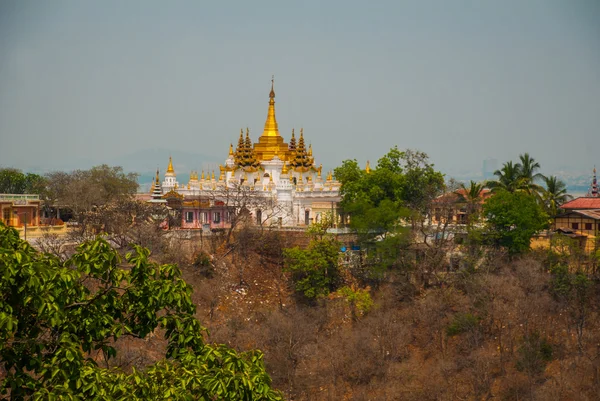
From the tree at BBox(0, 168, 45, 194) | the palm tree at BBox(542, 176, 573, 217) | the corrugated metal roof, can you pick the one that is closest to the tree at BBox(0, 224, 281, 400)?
the palm tree at BBox(542, 176, 573, 217)

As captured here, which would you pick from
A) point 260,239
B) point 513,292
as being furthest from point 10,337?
point 260,239

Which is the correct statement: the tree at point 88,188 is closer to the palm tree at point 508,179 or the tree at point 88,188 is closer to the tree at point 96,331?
the palm tree at point 508,179

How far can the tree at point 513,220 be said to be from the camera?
144 ft

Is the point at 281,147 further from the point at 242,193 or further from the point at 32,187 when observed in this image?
the point at 32,187

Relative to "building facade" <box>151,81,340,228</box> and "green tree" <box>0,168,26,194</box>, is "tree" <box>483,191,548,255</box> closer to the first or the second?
"building facade" <box>151,81,340,228</box>

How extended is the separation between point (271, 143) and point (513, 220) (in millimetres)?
18169

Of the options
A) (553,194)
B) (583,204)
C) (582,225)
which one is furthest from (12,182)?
(582,225)

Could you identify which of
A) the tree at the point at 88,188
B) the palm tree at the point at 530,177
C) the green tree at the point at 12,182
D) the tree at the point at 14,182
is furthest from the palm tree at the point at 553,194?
the green tree at the point at 12,182

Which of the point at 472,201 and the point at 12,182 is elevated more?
the point at 12,182

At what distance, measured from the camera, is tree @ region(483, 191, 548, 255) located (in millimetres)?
43969

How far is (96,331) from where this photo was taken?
1405 centimetres

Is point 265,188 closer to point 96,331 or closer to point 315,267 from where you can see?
point 315,267

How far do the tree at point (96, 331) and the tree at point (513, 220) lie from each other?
30814mm

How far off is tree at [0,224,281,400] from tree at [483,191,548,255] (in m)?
30.8
